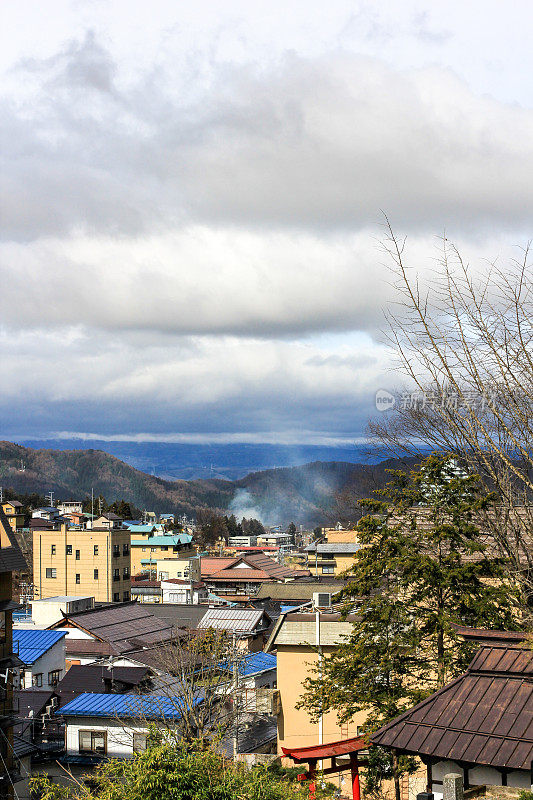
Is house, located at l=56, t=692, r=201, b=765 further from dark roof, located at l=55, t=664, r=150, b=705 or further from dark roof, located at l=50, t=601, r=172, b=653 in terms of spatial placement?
dark roof, located at l=50, t=601, r=172, b=653

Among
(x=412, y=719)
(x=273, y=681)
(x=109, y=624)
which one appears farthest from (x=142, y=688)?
(x=412, y=719)

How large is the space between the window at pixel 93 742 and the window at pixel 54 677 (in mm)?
10074

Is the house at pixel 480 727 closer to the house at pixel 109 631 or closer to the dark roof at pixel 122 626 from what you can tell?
the house at pixel 109 631

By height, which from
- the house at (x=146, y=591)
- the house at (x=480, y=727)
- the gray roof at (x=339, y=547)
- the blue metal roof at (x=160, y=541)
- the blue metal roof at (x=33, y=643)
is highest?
the house at (x=480, y=727)

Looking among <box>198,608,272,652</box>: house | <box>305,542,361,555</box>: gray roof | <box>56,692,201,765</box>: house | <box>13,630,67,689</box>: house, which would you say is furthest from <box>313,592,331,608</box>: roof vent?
<box>305,542,361,555</box>: gray roof

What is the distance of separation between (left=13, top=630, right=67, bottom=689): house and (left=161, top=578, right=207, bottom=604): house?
21.6 metres

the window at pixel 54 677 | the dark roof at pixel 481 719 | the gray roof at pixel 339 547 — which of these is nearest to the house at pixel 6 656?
the window at pixel 54 677

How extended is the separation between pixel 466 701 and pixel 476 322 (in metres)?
6.36

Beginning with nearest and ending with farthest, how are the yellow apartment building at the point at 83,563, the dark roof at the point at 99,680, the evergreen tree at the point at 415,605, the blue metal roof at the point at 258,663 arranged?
the evergreen tree at the point at 415,605 < the dark roof at the point at 99,680 < the blue metal roof at the point at 258,663 < the yellow apartment building at the point at 83,563

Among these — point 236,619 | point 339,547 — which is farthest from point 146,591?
point 236,619

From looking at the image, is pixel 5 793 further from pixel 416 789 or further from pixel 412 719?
pixel 412 719

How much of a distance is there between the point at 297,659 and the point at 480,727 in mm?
16210

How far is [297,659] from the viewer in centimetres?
2839

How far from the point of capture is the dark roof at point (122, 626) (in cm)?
4484
